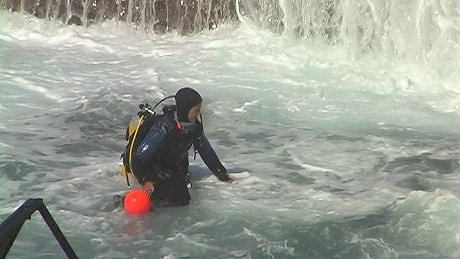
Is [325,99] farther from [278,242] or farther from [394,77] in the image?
[278,242]

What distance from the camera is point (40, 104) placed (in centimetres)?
864

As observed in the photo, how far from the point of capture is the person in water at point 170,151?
559 cm

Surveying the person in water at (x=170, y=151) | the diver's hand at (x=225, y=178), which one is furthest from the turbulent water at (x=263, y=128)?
the person in water at (x=170, y=151)

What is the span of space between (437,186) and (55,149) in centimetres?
318

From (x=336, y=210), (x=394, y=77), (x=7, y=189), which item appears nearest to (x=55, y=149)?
(x=7, y=189)

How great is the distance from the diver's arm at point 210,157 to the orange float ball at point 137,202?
0.56 metres

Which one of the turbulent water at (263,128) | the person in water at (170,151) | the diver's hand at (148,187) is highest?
the person in water at (170,151)

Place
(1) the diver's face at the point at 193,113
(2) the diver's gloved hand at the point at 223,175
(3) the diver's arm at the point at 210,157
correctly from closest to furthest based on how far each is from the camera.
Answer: (1) the diver's face at the point at 193,113
(3) the diver's arm at the point at 210,157
(2) the diver's gloved hand at the point at 223,175

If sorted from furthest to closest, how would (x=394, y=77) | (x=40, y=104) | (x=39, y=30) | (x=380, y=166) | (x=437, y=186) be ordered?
(x=39, y=30), (x=394, y=77), (x=40, y=104), (x=380, y=166), (x=437, y=186)

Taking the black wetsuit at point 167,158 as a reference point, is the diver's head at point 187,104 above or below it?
above

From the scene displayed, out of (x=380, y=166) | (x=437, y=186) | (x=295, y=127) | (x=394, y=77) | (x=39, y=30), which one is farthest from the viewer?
(x=39, y=30)

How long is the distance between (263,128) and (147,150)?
258 centimetres

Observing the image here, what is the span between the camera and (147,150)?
5570 millimetres

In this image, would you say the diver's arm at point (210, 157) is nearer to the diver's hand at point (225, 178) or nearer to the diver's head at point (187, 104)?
the diver's hand at point (225, 178)
